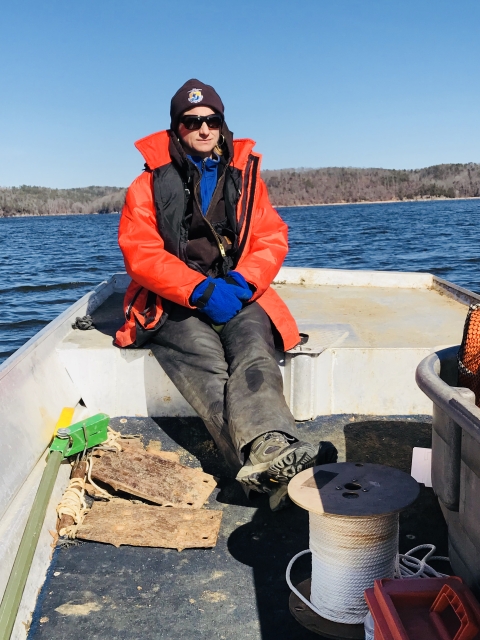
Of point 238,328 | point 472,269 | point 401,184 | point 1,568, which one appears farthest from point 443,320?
point 401,184

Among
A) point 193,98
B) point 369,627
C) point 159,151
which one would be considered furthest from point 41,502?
point 193,98

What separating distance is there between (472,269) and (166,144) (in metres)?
21.0

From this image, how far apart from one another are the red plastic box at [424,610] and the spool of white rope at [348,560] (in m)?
0.24

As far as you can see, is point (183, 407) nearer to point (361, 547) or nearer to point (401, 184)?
point (361, 547)

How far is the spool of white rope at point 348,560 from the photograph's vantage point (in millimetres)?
2090

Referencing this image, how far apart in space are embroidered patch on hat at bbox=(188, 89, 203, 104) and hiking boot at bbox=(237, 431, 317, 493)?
1.95m

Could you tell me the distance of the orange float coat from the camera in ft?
11.6

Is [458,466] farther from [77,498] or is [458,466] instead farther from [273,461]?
[77,498]

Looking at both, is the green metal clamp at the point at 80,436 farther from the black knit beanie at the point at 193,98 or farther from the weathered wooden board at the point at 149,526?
the black knit beanie at the point at 193,98

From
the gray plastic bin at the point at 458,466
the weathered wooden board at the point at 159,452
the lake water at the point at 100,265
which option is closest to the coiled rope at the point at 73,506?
the weathered wooden board at the point at 159,452

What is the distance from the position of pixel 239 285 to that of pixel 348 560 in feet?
5.93

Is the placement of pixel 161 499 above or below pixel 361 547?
below

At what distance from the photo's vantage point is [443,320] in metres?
4.80

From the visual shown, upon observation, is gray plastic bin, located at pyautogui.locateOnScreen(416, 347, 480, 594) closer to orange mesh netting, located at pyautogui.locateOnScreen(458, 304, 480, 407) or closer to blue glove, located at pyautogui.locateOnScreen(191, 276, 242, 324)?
orange mesh netting, located at pyautogui.locateOnScreen(458, 304, 480, 407)
